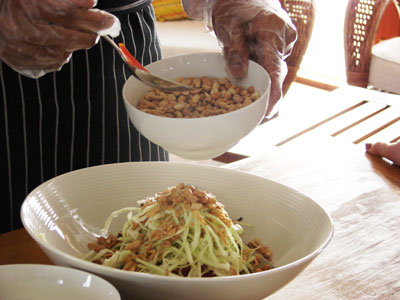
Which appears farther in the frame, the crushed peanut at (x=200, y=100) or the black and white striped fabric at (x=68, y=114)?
the black and white striped fabric at (x=68, y=114)

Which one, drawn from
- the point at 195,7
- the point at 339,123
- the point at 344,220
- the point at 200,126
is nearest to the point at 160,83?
the point at 200,126

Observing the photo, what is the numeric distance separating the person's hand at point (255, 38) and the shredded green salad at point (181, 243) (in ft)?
1.00

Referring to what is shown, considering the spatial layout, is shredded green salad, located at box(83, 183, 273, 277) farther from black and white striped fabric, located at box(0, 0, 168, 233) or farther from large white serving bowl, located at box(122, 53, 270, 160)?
black and white striped fabric, located at box(0, 0, 168, 233)

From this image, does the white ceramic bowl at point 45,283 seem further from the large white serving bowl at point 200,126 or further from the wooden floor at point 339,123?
the wooden floor at point 339,123

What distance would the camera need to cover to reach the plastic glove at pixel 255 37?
3.59ft

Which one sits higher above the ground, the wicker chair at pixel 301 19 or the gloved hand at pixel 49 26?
the gloved hand at pixel 49 26

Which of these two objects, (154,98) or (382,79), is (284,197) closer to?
(154,98)

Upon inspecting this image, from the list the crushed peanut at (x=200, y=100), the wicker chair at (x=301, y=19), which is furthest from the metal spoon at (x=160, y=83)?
the wicker chair at (x=301, y=19)

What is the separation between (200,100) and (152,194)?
0.18m

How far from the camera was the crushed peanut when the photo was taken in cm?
99

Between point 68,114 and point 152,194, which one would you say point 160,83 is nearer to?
point 152,194

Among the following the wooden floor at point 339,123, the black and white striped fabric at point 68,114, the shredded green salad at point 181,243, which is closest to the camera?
the shredded green salad at point 181,243

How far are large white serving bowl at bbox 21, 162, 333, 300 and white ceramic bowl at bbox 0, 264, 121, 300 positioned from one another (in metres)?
0.03

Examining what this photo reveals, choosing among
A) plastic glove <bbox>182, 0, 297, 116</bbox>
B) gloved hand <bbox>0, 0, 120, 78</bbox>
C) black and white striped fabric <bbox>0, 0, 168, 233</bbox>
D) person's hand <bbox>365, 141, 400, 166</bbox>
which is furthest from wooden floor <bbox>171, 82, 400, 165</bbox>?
gloved hand <bbox>0, 0, 120, 78</bbox>
